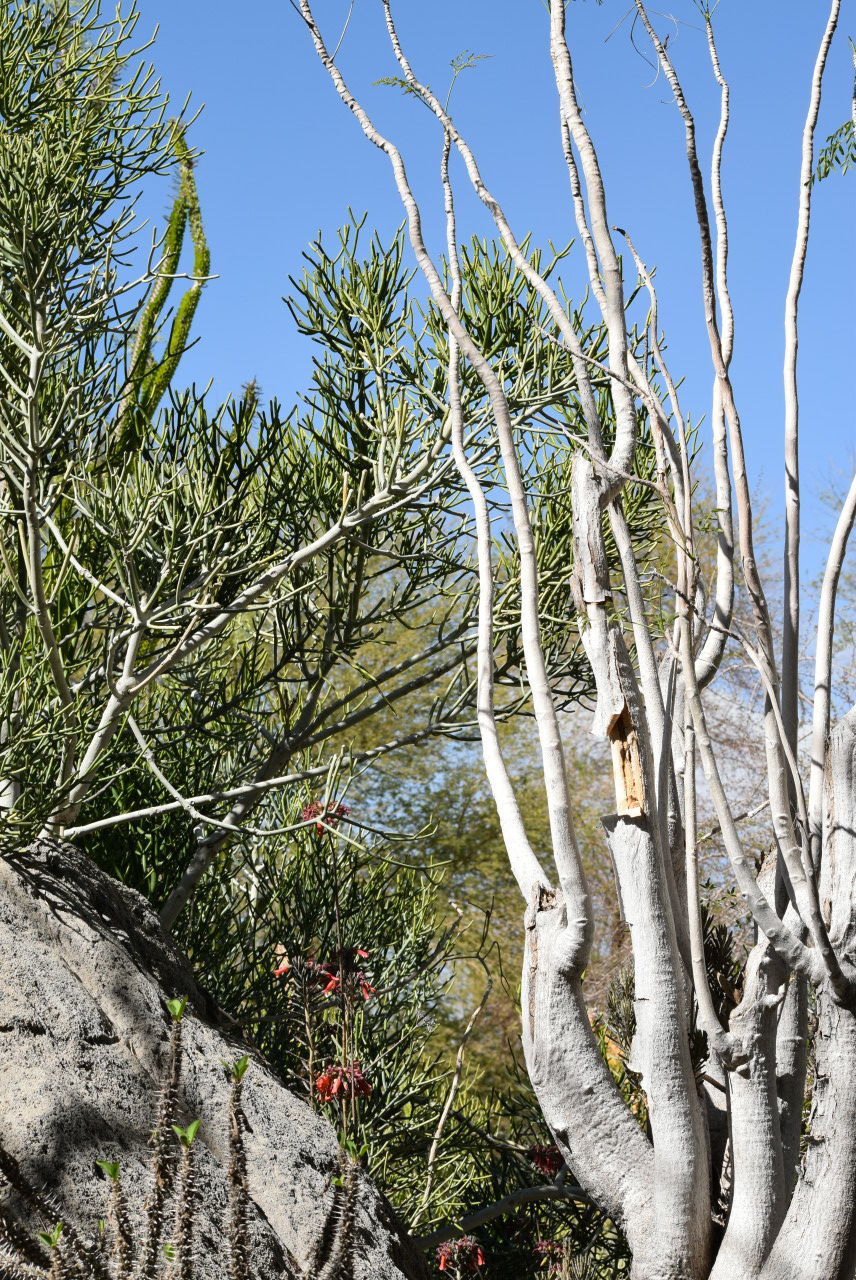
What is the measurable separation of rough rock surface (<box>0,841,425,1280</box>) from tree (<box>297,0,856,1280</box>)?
61 centimetres

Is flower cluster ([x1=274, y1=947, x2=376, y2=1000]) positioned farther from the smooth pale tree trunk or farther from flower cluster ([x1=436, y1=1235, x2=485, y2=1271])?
the smooth pale tree trunk

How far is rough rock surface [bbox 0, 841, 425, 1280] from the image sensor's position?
228 centimetres

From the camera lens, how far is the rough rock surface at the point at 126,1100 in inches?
89.7

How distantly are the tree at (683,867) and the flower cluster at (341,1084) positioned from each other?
1459 millimetres

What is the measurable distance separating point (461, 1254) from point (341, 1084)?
200 cm

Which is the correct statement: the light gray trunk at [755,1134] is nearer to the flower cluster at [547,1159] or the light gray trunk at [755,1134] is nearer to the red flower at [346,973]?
the red flower at [346,973]

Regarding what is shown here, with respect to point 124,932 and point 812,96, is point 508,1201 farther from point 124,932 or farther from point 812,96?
point 812,96

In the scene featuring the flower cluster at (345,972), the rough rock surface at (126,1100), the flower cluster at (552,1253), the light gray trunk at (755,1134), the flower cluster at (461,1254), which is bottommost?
the flower cluster at (461,1254)

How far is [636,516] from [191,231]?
9320 millimetres

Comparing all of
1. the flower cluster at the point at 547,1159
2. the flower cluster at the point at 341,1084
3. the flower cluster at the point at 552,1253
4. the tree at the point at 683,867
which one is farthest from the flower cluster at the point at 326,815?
the flower cluster at the point at 552,1253

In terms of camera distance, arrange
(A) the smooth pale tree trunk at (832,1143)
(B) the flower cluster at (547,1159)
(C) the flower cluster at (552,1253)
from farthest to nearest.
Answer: (C) the flower cluster at (552,1253)
(B) the flower cluster at (547,1159)
(A) the smooth pale tree trunk at (832,1143)

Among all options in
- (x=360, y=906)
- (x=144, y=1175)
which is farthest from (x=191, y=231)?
(x=144, y=1175)

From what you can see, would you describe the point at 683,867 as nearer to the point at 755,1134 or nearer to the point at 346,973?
the point at 755,1134

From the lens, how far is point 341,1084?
3.71 m
